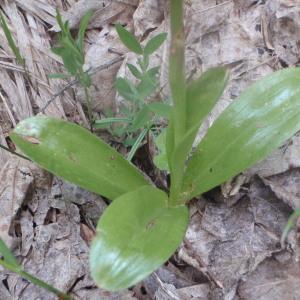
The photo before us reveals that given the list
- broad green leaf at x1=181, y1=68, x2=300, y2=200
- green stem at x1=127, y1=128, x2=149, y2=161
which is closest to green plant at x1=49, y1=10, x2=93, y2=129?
green stem at x1=127, y1=128, x2=149, y2=161

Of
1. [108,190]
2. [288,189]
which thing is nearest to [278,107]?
[288,189]

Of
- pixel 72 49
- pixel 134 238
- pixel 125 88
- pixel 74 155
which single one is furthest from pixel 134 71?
pixel 134 238

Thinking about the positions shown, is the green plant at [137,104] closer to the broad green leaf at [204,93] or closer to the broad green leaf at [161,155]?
the broad green leaf at [161,155]

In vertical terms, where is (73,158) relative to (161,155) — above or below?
above

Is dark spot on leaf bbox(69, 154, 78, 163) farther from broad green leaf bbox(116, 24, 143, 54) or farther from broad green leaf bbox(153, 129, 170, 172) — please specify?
broad green leaf bbox(116, 24, 143, 54)

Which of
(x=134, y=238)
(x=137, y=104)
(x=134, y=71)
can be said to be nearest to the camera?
(x=134, y=238)

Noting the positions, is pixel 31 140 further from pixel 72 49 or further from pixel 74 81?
pixel 74 81
